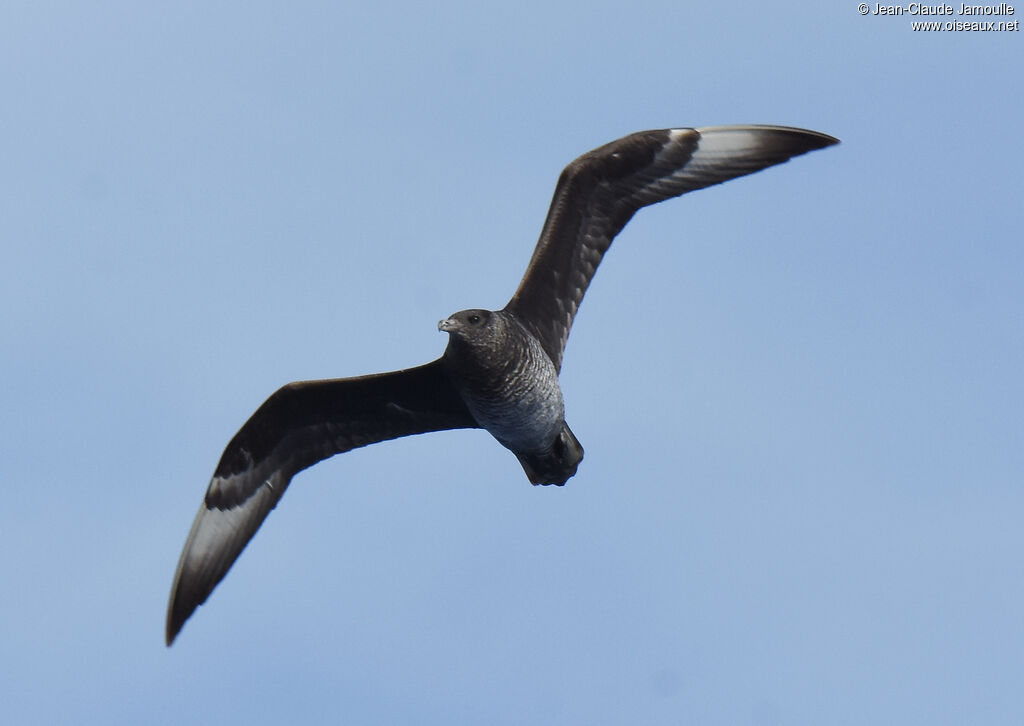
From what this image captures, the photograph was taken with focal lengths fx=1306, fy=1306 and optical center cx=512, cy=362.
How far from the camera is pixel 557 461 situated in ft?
33.9

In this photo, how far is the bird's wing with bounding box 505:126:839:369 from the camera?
1046cm

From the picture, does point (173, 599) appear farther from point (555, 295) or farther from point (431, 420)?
point (555, 295)

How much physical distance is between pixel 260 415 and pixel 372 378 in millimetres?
948

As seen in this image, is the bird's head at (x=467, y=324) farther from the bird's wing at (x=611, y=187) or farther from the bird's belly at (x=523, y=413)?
the bird's wing at (x=611, y=187)

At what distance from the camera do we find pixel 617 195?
10680 mm

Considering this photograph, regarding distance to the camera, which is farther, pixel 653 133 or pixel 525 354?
pixel 653 133

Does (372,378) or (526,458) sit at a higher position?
(372,378)

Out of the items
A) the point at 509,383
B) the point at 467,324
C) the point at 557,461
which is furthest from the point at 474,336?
the point at 557,461

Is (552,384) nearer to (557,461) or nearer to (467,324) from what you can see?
(557,461)

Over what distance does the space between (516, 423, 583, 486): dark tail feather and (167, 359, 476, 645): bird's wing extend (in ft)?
1.88

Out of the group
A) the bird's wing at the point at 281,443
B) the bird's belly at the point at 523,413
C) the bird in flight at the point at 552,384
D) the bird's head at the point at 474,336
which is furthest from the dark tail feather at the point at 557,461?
the bird's head at the point at 474,336

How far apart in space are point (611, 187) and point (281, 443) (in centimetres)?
339

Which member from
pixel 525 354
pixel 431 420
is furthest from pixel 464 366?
pixel 431 420

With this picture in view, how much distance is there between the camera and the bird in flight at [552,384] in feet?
33.8
